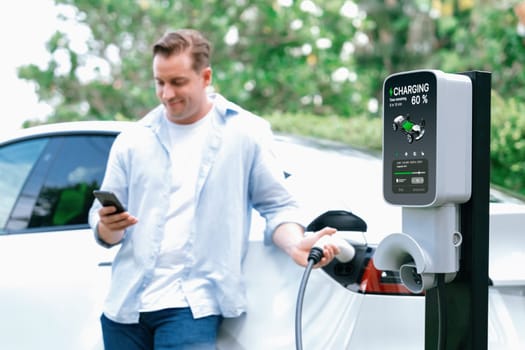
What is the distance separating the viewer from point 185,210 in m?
2.77

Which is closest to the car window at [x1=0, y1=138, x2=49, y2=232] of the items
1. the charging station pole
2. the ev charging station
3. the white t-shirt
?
the white t-shirt

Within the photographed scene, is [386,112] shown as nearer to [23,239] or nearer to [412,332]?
[412,332]

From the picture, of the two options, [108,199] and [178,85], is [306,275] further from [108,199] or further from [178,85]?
[178,85]

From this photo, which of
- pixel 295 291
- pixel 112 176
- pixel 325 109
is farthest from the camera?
pixel 325 109

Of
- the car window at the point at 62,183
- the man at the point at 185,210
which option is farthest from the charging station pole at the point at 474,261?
the car window at the point at 62,183

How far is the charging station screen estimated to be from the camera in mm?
1993

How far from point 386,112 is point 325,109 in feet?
28.8

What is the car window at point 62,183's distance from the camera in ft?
11.5

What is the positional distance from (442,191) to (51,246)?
183cm

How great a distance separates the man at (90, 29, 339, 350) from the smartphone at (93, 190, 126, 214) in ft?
0.07

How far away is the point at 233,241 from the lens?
2760mm

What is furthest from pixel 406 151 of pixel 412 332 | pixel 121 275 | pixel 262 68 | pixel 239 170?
pixel 262 68

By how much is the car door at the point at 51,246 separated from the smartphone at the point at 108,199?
0.55 metres

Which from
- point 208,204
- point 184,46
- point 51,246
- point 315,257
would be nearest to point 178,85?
point 184,46
